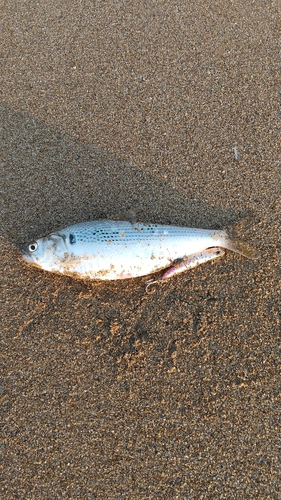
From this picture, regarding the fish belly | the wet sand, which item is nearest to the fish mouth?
the wet sand

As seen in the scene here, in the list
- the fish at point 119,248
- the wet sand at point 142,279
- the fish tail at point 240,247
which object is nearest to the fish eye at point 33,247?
the fish at point 119,248

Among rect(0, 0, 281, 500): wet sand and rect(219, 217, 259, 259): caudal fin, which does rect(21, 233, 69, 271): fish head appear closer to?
rect(0, 0, 281, 500): wet sand

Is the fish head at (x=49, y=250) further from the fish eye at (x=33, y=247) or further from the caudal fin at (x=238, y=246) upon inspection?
the caudal fin at (x=238, y=246)

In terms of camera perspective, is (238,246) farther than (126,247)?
Yes

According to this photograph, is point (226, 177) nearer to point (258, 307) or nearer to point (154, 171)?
point (154, 171)

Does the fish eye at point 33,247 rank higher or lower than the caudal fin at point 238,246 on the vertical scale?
higher

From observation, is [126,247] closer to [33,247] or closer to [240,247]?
[33,247]

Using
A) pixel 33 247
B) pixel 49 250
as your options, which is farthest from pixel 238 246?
pixel 33 247

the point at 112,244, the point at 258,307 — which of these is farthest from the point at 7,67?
the point at 258,307

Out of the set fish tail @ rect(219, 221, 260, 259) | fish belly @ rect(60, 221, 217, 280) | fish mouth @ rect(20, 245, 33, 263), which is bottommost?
fish tail @ rect(219, 221, 260, 259)
